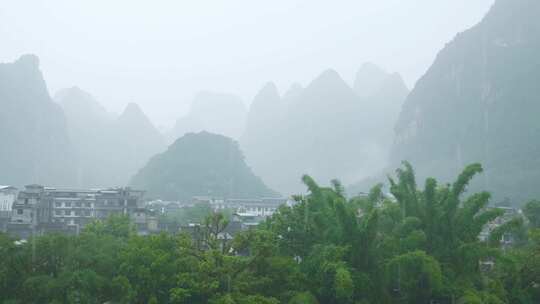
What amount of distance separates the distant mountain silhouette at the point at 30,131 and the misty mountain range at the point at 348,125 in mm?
150

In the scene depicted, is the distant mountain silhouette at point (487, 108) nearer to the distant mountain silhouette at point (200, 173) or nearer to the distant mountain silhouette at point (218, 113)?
the distant mountain silhouette at point (200, 173)

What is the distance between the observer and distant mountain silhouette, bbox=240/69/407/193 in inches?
3561

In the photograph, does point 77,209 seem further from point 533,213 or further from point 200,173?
point 533,213

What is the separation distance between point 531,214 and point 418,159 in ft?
151

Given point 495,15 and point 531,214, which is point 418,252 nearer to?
point 531,214

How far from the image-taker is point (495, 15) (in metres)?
60.8

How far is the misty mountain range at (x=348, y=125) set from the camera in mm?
52094

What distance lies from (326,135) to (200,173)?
44.3 metres

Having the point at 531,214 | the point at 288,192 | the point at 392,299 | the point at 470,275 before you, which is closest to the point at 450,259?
the point at 470,275

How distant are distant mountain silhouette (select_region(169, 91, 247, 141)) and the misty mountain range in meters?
0.36

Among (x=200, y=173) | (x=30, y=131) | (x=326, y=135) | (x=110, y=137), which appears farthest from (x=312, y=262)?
(x=110, y=137)

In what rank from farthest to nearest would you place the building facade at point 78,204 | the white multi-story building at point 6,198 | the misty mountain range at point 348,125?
the misty mountain range at point 348,125 → the white multi-story building at point 6,198 → the building facade at point 78,204

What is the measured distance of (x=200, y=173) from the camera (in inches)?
2105

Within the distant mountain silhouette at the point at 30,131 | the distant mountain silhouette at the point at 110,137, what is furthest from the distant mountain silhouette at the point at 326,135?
the distant mountain silhouette at the point at 30,131
